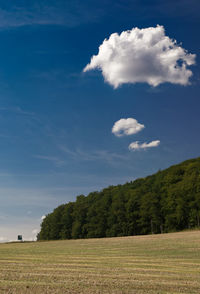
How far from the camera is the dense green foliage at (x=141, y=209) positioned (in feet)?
282

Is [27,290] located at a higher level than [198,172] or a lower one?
lower

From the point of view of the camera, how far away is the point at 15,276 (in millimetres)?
18562

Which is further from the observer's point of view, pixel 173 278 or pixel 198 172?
pixel 198 172

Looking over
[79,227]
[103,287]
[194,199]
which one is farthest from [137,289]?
[79,227]

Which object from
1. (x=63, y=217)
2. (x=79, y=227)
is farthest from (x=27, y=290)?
(x=63, y=217)

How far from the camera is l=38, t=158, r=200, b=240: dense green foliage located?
86062 millimetres

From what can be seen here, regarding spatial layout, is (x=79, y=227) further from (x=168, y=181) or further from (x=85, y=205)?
(x=168, y=181)

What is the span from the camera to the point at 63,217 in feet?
406

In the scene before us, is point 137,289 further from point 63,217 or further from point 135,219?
point 63,217

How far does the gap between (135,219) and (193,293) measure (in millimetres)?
85835

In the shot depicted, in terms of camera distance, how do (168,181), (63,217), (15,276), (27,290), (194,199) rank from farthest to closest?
(63,217) → (168,181) → (194,199) → (15,276) → (27,290)

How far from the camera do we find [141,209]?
95.2m

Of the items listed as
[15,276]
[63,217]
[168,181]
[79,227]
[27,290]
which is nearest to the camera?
[27,290]

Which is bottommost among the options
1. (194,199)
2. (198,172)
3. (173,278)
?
(173,278)
